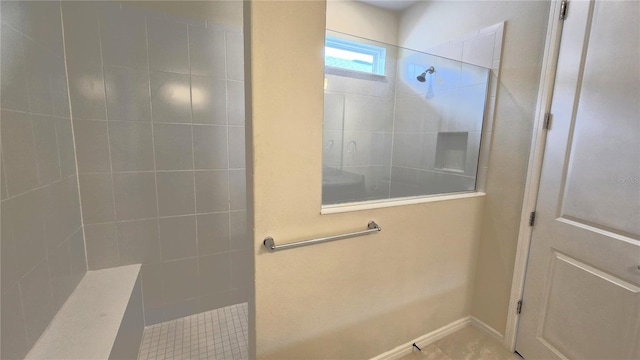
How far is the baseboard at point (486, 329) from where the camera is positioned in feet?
5.91

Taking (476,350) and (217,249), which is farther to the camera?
(217,249)

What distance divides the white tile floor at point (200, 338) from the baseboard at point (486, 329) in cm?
162

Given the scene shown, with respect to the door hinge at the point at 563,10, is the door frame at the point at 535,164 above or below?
below

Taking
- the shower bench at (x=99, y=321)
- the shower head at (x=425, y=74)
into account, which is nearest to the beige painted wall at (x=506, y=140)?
the shower head at (x=425, y=74)

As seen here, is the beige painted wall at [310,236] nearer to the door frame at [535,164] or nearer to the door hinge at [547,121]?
the door frame at [535,164]

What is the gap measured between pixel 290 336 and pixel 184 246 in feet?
3.87

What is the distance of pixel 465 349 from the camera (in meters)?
1.74

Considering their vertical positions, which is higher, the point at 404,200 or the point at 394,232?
the point at 404,200

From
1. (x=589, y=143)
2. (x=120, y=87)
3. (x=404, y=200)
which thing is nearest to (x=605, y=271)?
(x=589, y=143)

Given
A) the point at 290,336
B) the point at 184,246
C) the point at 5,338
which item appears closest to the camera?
the point at 5,338

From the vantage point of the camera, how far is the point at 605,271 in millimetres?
1312

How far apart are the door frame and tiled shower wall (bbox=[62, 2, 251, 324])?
178 cm

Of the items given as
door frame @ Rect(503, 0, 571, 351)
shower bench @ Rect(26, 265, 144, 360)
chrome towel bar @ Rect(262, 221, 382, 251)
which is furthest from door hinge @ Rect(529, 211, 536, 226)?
shower bench @ Rect(26, 265, 144, 360)

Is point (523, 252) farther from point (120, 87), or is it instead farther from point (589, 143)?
point (120, 87)
